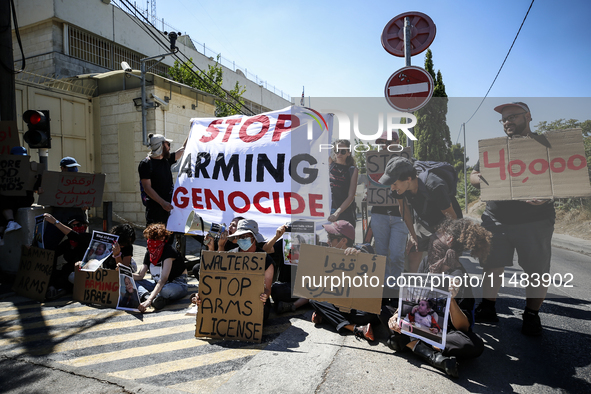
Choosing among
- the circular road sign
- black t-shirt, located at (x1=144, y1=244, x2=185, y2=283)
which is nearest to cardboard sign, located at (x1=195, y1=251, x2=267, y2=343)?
black t-shirt, located at (x1=144, y1=244, x2=185, y2=283)

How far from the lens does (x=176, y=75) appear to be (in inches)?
699

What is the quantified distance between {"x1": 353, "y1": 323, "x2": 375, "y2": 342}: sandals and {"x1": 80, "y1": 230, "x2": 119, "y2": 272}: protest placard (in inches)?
120

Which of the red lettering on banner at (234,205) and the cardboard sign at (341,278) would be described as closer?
the cardboard sign at (341,278)

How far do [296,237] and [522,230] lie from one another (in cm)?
227

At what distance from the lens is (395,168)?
379 centimetres

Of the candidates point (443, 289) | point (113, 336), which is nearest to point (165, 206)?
point (113, 336)

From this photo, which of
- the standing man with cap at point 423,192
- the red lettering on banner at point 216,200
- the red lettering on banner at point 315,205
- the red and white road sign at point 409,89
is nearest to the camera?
the standing man with cap at point 423,192

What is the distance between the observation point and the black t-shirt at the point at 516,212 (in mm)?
3326

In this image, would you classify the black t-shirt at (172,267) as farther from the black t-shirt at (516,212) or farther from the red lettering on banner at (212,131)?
the black t-shirt at (516,212)

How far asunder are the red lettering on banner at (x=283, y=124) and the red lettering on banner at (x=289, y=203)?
75 centimetres

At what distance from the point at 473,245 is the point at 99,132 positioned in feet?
42.5

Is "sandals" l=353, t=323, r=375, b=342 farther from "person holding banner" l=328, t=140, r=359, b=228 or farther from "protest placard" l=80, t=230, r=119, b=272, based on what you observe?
"protest placard" l=80, t=230, r=119, b=272

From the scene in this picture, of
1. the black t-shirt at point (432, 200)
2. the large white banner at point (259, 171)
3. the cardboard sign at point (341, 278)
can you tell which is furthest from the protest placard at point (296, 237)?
the black t-shirt at point (432, 200)

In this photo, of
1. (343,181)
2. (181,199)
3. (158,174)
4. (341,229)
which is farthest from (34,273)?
(343,181)
